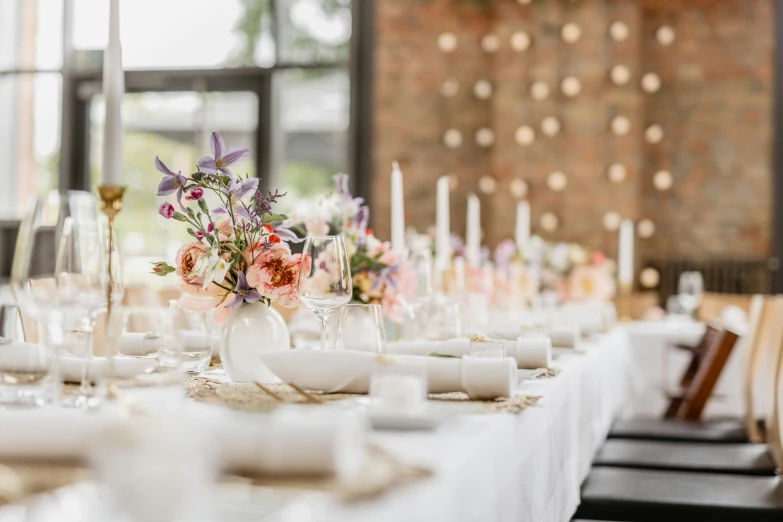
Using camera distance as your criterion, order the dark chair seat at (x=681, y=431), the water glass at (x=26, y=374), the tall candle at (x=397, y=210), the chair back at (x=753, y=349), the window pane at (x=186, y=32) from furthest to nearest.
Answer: the window pane at (x=186, y=32) → the chair back at (x=753, y=349) → the dark chair seat at (x=681, y=431) → the tall candle at (x=397, y=210) → the water glass at (x=26, y=374)

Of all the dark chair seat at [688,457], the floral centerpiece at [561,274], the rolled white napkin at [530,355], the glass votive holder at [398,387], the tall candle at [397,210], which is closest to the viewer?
the glass votive holder at [398,387]

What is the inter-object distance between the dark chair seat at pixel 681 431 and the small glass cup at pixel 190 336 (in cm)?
172

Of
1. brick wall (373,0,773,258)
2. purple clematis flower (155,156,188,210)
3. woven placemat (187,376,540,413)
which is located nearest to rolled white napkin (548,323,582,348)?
woven placemat (187,376,540,413)

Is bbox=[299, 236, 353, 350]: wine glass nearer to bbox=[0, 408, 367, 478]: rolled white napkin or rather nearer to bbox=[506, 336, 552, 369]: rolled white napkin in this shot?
bbox=[506, 336, 552, 369]: rolled white napkin

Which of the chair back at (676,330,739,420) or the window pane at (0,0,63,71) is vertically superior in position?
the window pane at (0,0,63,71)

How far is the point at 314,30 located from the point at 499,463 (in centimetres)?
708

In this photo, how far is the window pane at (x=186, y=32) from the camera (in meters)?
7.86

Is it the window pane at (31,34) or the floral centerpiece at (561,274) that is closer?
the floral centerpiece at (561,274)

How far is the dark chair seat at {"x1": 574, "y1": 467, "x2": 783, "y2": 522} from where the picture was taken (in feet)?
6.32

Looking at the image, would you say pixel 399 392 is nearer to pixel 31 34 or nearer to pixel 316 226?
pixel 316 226

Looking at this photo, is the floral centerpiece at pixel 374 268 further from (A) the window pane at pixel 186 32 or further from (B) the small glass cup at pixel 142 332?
(A) the window pane at pixel 186 32

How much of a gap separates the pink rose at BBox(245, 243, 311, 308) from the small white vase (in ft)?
0.18

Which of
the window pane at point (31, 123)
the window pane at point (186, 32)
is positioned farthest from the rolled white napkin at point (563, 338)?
the window pane at point (31, 123)

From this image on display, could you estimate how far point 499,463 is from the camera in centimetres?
109
